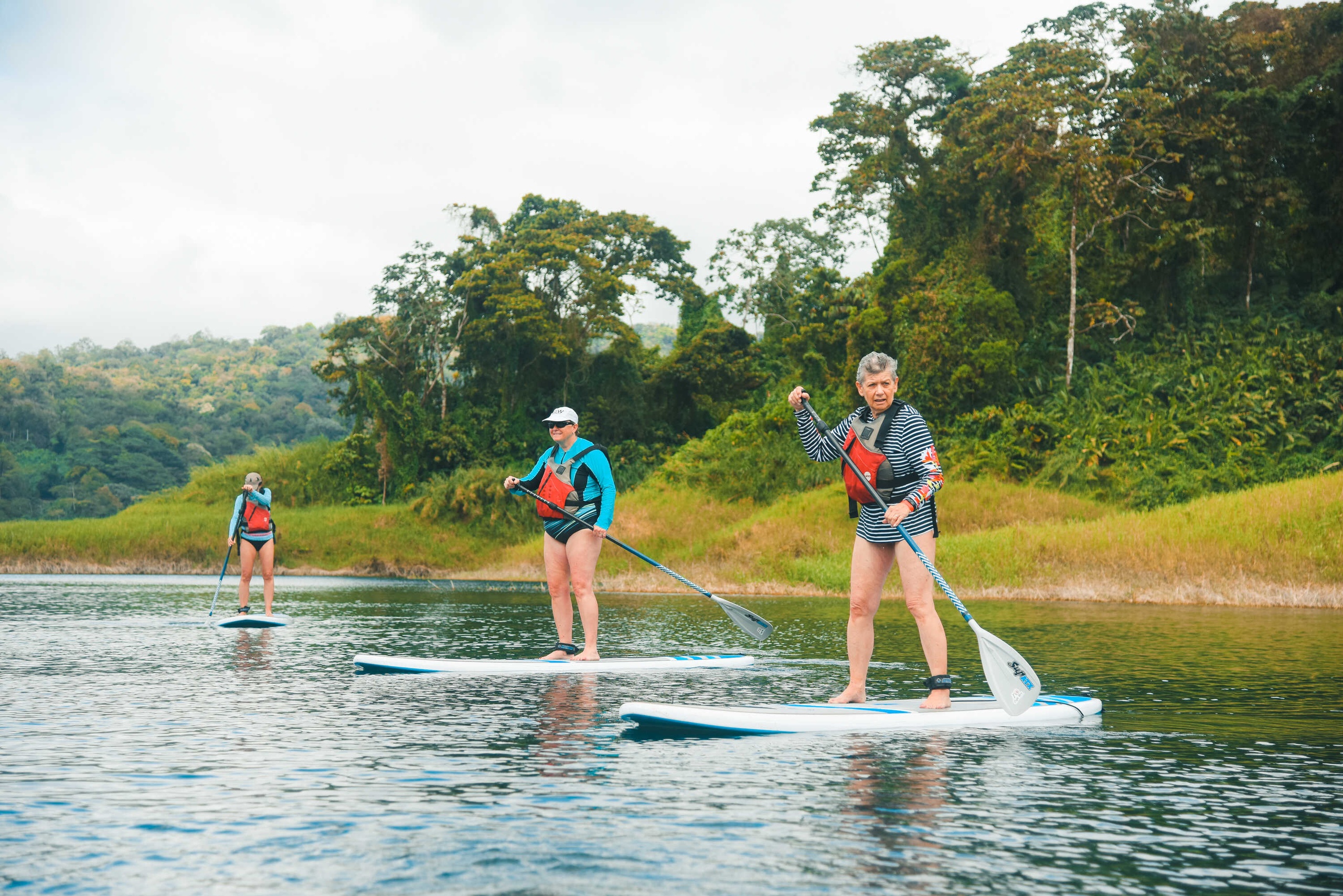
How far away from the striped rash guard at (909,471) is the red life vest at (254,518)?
9748 mm

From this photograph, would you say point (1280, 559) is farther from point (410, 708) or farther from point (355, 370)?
point (355, 370)

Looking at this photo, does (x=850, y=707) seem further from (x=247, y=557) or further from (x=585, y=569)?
(x=247, y=557)

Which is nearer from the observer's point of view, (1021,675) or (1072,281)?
(1021,675)

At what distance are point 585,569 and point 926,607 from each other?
3.66 m

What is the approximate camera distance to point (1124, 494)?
1325 inches

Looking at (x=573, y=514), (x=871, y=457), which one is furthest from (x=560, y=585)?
(x=871, y=457)

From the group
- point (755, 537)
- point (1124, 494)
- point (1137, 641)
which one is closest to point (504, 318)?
point (755, 537)

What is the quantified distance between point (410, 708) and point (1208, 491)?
29.6 meters

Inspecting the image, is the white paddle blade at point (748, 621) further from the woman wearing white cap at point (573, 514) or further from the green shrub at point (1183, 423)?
the green shrub at point (1183, 423)

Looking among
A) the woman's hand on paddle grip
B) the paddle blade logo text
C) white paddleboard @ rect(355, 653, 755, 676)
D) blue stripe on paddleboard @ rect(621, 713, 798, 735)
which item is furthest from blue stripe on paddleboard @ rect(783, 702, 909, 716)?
white paddleboard @ rect(355, 653, 755, 676)

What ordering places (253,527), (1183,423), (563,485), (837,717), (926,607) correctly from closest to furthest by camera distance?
(837,717)
(926,607)
(563,485)
(253,527)
(1183,423)

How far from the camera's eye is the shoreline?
22250 mm

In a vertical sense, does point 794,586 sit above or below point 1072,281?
below

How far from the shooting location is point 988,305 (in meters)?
39.4
